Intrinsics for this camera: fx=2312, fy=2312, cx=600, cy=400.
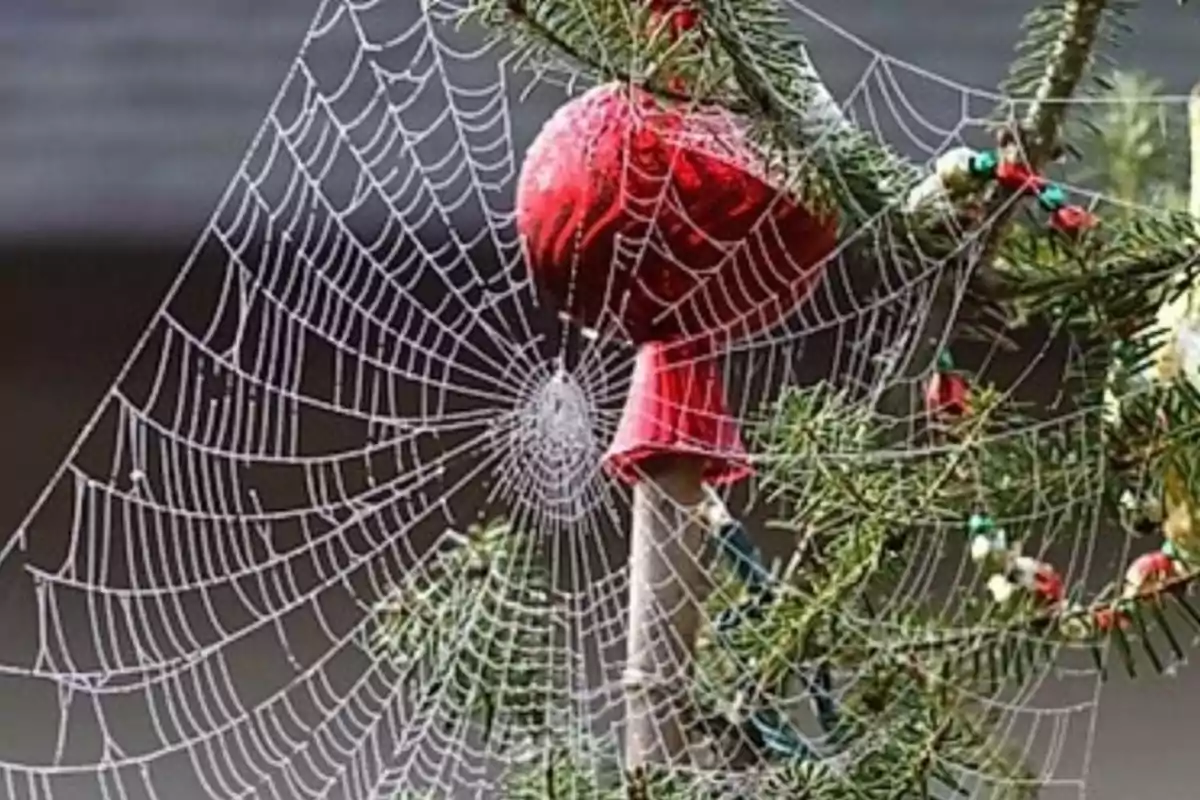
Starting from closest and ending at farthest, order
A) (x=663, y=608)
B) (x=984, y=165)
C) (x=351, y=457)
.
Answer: (x=984, y=165)
(x=663, y=608)
(x=351, y=457)

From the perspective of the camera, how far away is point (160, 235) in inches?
61.6

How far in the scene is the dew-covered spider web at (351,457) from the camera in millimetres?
944

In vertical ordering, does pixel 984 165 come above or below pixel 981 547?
above

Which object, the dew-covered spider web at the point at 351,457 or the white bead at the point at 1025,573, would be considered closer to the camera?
the white bead at the point at 1025,573

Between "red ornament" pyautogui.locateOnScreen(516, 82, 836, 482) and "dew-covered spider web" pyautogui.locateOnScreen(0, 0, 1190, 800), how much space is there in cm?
12

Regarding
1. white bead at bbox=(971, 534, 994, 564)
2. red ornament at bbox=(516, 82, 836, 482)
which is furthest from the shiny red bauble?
white bead at bbox=(971, 534, 994, 564)

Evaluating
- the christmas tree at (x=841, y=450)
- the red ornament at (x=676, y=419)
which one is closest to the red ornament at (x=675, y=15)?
the christmas tree at (x=841, y=450)

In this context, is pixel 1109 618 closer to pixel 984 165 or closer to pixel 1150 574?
pixel 1150 574

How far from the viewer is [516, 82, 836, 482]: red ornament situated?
0.67 m

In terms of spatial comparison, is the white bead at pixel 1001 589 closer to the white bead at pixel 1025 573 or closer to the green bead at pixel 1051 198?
the white bead at pixel 1025 573

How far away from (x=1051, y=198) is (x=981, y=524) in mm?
89

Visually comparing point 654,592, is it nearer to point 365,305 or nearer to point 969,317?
point 969,317

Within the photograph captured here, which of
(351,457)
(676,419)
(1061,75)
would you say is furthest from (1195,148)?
(351,457)

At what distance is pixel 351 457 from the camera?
1.01m
